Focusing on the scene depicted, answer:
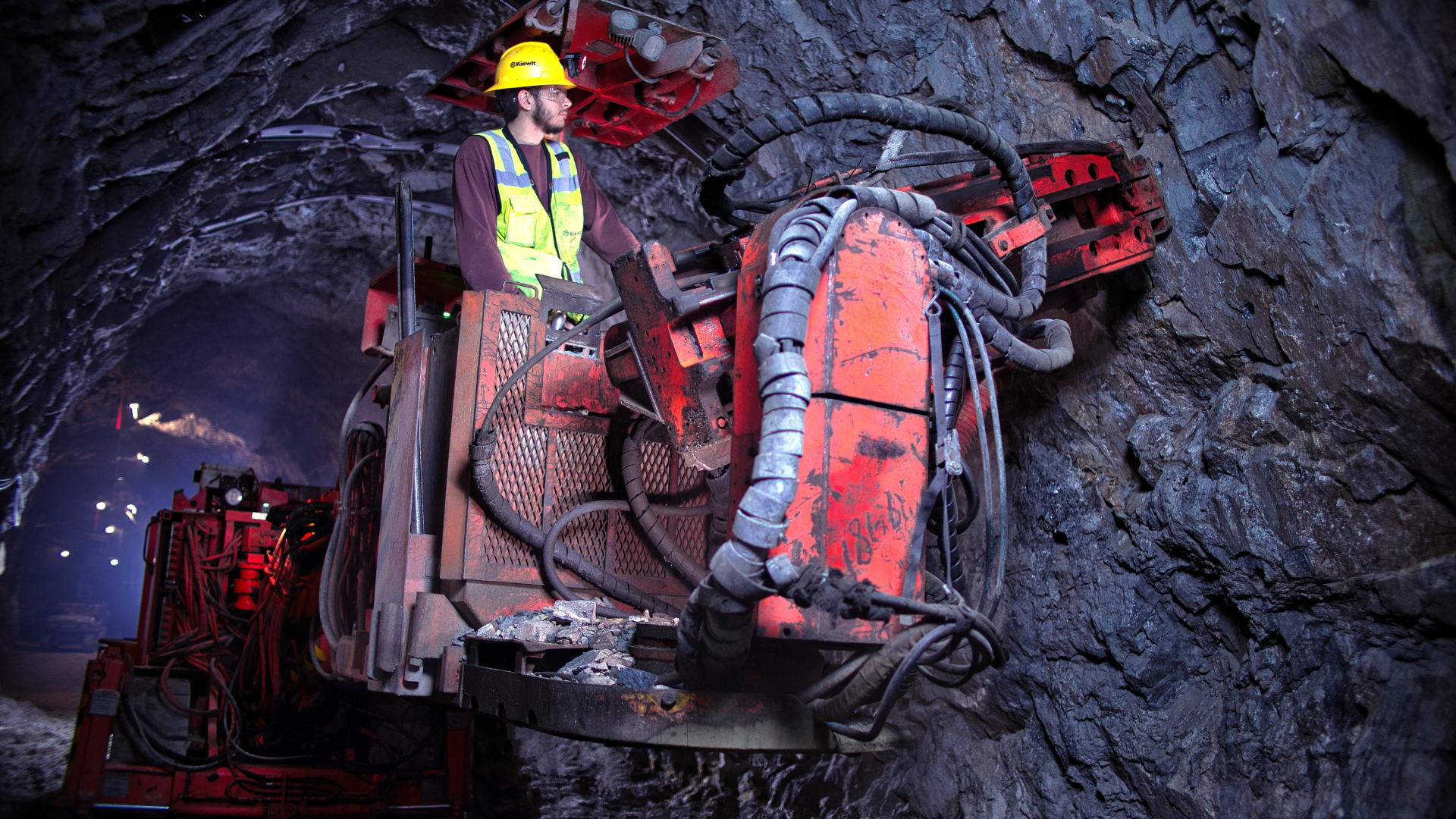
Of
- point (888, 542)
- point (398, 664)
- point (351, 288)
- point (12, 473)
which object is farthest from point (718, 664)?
point (351, 288)

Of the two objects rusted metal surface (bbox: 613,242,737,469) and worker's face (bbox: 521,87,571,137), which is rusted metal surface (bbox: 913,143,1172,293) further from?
worker's face (bbox: 521,87,571,137)

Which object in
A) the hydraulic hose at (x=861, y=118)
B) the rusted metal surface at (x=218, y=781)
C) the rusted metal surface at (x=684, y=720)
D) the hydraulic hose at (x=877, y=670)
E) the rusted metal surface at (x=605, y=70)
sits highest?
the rusted metal surface at (x=605, y=70)

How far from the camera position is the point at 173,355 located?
44.3ft

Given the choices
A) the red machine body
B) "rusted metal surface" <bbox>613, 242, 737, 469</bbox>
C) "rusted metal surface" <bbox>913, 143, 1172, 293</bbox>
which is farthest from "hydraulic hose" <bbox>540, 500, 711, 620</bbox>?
the red machine body

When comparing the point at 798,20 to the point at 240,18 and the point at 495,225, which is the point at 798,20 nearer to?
the point at 495,225

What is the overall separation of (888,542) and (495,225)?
259 centimetres

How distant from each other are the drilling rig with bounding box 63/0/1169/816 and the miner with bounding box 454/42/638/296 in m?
0.22

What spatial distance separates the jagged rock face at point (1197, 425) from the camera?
2439mm

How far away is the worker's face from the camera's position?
4.30 meters

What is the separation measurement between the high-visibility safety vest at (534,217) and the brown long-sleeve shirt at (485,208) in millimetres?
38

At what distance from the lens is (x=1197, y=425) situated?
3.06 m

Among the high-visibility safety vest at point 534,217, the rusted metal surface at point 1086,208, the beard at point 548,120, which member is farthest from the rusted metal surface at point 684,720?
the beard at point 548,120

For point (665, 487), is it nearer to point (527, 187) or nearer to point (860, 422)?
point (527, 187)

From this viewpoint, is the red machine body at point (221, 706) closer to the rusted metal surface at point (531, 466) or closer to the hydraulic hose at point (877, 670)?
the rusted metal surface at point (531, 466)
